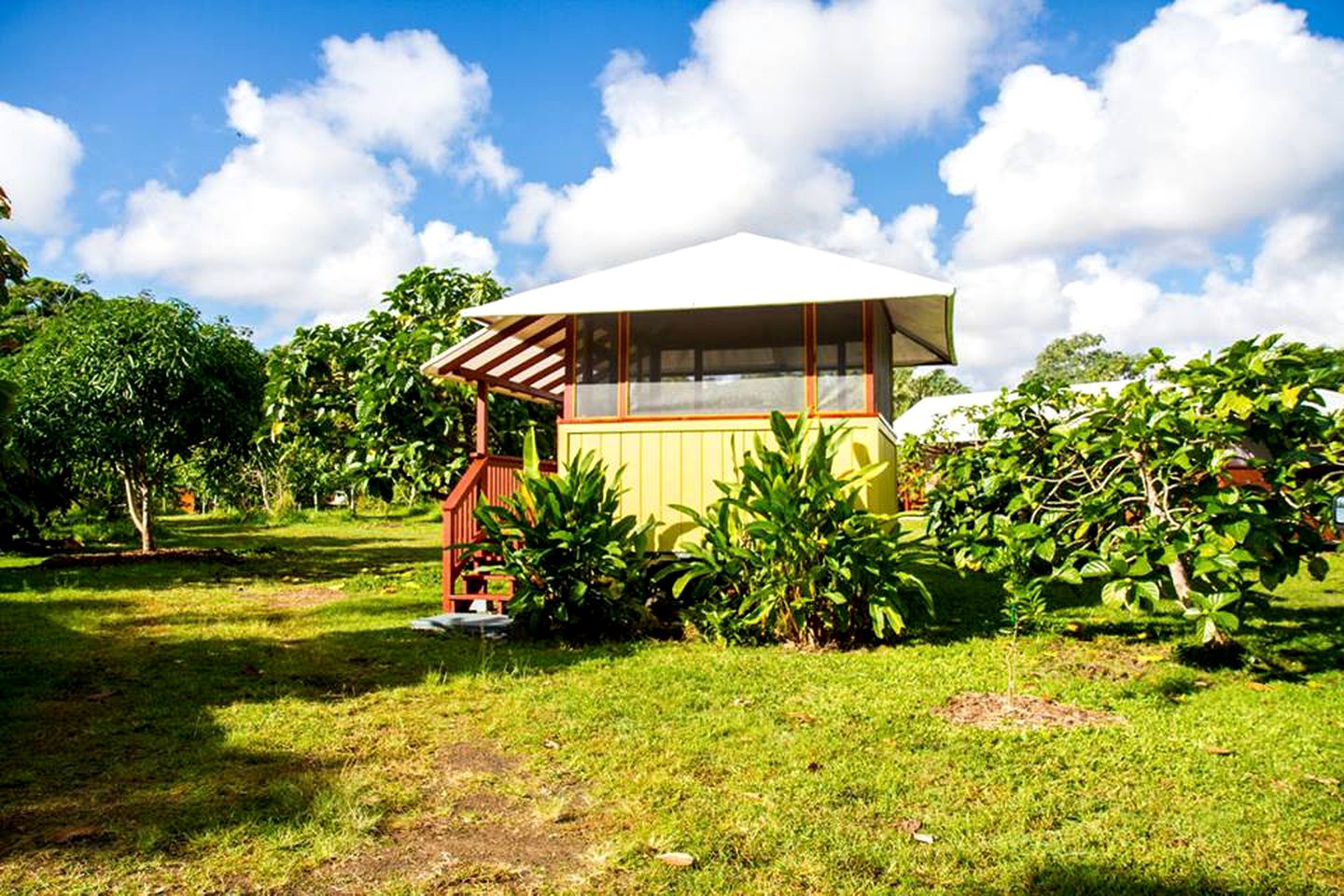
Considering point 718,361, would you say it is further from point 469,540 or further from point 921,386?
point 921,386

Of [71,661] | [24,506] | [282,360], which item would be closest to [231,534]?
[282,360]

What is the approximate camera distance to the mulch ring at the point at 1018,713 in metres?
5.19

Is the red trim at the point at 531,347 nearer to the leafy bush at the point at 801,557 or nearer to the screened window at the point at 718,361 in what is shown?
the screened window at the point at 718,361

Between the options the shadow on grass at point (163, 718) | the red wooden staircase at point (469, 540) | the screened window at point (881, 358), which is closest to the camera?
the shadow on grass at point (163, 718)

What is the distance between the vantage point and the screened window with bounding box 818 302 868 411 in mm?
8547

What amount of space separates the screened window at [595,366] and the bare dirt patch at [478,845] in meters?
5.12

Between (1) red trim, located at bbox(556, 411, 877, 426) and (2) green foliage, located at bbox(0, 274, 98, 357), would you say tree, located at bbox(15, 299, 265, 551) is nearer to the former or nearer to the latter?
(2) green foliage, located at bbox(0, 274, 98, 357)

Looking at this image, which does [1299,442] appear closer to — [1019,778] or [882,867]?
[1019,778]

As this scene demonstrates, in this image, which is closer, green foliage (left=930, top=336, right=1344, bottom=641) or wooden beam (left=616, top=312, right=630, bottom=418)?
green foliage (left=930, top=336, right=1344, bottom=641)

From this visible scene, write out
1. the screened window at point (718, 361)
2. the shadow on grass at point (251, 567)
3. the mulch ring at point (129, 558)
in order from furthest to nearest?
1. the mulch ring at point (129, 558)
2. the shadow on grass at point (251, 567)
3. the screened window at point (718, 361)

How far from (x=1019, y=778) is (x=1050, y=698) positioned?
1.67m

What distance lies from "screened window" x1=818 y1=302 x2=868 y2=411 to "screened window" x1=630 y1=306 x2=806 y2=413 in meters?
0.20

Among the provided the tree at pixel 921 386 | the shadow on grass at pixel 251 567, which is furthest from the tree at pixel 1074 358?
the shadow on grass at pixel 251 567

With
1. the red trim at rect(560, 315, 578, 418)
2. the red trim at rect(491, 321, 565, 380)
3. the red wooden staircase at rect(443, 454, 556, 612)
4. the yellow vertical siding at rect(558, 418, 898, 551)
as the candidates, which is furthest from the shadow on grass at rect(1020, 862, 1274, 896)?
the red trim at rect(491, 321, 565, 380)
